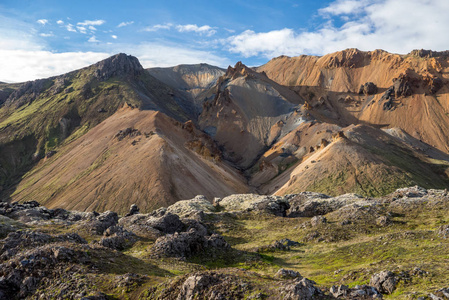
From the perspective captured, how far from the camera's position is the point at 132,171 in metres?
121

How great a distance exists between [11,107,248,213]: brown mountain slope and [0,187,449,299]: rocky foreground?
141ft

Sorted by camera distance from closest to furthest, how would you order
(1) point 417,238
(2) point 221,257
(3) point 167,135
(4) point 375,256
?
(4) point 375,256, (1) point 417,238, (2) point 221,257, (3) point 167,135

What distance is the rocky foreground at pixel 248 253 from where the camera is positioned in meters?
21.0

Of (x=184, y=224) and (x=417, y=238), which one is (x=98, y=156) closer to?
(x=184, y=224)

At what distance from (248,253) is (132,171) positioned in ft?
291

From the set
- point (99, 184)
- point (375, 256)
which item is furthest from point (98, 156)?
point (375, 256)

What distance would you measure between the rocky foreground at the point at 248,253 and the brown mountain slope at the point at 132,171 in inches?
1696

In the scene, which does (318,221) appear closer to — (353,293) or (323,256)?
(323,256)

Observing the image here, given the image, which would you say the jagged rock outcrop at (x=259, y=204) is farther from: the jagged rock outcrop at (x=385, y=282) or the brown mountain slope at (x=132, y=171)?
the jagged rock outcrop at (x=385, y=282)

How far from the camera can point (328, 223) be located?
49812 millimetres

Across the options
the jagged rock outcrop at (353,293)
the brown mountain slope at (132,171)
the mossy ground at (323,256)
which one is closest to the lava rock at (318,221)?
the mossy ground at (323,256)

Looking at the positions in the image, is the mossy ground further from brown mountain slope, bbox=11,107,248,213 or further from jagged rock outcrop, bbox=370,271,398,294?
brown mountain slope, bbox=11,107,248,213

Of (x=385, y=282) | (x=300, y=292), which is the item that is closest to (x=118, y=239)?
(x=300, y=292)

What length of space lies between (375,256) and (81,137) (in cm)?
18412
